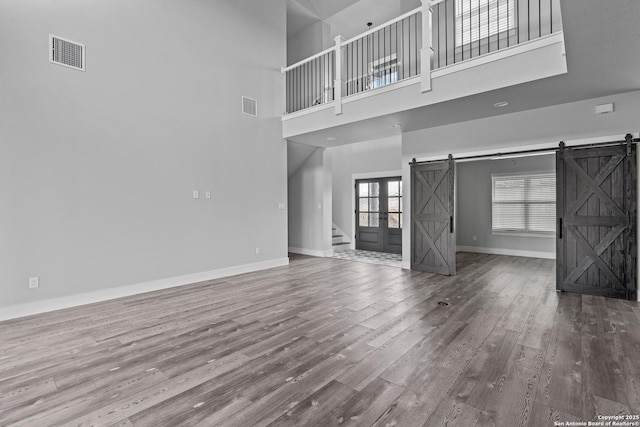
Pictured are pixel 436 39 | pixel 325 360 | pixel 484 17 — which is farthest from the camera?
pixel 436 39

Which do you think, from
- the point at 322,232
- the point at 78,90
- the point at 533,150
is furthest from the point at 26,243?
the point at 533,150

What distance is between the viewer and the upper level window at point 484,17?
5.28 meters

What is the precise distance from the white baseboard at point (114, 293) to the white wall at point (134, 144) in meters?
0.08

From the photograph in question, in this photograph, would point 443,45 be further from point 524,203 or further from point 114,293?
point 114,293

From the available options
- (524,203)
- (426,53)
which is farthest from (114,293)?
(524,203)

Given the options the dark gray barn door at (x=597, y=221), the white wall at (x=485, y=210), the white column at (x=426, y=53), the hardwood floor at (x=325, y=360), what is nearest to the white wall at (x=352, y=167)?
the white wall at (x=485, y=210)

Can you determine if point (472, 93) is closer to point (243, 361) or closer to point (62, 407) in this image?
point (243, 361)

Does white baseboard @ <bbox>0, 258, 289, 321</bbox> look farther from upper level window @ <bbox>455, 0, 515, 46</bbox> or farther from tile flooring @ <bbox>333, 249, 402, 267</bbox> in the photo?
upper level window @ <bbox>455, 0, 515, 46</bbox>

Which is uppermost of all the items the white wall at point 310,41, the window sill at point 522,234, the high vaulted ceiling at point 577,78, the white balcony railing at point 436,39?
the white wall at point 310,41

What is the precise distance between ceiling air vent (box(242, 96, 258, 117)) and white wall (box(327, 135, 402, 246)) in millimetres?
2802

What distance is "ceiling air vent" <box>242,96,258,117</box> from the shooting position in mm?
5621

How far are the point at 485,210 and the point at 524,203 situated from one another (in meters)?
0.88

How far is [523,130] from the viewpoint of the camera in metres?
4.59

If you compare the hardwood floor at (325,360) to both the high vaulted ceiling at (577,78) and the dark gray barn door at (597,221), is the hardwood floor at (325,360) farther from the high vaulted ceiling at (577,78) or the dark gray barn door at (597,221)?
the high vaulted ceiling at (577,78)
